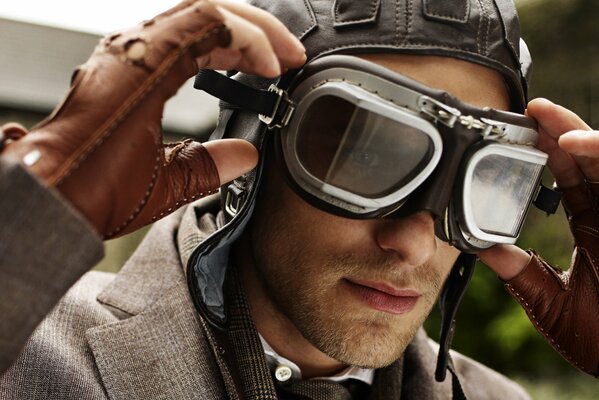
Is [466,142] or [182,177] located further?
[466,142]

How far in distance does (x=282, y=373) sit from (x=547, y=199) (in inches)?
31.6

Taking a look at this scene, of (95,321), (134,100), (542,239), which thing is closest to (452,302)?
(95,321)

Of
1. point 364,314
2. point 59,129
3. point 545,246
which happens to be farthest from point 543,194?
point 545,246

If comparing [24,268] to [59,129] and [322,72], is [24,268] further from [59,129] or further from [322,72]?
[322,72]

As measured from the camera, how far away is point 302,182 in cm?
154

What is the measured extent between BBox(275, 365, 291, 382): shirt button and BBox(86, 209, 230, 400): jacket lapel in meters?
0.22

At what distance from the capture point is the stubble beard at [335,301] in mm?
1691

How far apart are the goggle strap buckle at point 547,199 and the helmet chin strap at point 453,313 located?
24 cm

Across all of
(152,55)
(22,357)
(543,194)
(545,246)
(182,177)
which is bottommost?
(545,246)

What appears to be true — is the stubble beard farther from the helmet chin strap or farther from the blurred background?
the blurred background

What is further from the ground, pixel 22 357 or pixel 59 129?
pixel 59 129

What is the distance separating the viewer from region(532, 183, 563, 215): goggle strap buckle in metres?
1.78

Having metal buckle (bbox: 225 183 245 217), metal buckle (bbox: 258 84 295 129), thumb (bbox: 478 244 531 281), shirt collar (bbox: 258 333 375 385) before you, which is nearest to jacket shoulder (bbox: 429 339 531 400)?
shirt collar (bbox: 258 333 375 385)

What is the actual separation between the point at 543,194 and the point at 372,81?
0.62 metres
